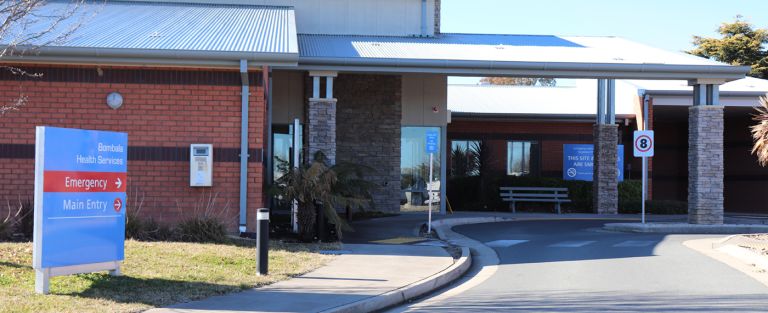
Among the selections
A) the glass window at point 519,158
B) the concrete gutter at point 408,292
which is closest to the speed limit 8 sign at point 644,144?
the concrete gutter at point 408,292

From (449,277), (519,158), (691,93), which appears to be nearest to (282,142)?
(519,158)

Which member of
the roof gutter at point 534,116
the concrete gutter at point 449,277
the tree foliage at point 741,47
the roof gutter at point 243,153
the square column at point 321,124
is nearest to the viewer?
the concrete gutter at point 449,277

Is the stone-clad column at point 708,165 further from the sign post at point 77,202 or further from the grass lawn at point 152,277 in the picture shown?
the sign post at point 77,202

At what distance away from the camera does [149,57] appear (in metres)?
15.2

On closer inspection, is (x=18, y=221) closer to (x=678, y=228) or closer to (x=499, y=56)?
(x=499, y=56)

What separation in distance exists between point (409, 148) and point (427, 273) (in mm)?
13479

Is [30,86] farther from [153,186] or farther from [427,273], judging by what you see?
[427,273]

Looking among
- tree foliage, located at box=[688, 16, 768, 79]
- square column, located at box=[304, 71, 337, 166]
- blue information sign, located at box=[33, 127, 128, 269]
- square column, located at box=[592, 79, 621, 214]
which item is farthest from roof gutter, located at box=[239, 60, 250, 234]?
tree foliage, located at box=[688, 16, 768, 79]

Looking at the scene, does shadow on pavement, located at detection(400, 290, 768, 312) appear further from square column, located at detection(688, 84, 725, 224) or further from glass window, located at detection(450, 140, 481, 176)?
glass window, located at detection(450, 140, 481, 176)

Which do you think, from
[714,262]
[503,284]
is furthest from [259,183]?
[714,262]

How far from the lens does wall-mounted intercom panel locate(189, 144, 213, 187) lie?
50.6ft

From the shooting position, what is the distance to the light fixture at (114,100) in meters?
15.5

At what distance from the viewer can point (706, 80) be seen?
20297 mm

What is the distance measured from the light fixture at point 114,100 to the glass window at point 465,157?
16788 mm
